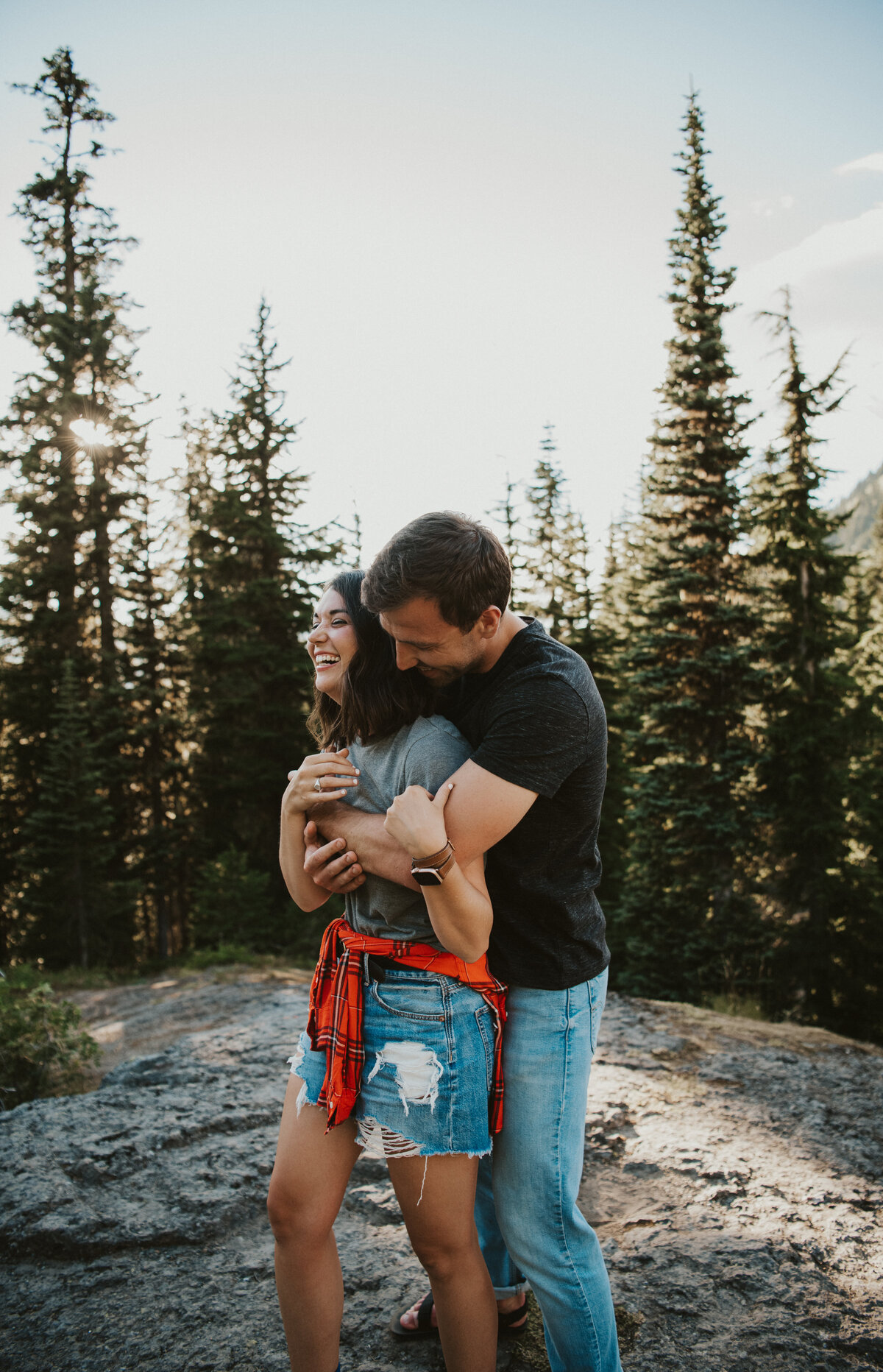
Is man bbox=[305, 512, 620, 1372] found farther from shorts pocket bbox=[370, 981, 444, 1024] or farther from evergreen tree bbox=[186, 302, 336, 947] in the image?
evergreen tree bbox=[186, 302, 336, 947]

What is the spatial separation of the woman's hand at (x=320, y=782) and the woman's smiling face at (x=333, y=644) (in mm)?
223

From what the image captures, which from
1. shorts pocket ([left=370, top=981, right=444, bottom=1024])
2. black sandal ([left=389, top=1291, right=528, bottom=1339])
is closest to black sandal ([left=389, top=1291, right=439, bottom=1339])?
black sandal ([left=389, top=1291, right=528, bottom=1339])

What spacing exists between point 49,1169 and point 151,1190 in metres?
0.46

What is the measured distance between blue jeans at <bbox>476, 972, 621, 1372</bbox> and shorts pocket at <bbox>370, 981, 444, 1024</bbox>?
24cm

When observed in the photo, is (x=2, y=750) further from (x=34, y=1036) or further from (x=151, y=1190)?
(x=151, y=1190)

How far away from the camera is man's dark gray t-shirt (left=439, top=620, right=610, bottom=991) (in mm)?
1700

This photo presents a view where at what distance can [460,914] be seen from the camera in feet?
5.30

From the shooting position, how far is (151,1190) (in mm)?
3180

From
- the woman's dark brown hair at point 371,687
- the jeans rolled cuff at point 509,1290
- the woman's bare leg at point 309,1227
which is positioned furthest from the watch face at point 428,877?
the jeans rolled cuff at point 509,1290

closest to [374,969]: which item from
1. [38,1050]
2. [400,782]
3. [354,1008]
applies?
[354,1008]

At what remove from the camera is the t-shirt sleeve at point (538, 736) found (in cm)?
166

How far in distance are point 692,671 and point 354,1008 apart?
12.7 metres

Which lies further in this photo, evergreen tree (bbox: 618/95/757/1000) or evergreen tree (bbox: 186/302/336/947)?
evergreen tree (bbox: 186/302/336/947)

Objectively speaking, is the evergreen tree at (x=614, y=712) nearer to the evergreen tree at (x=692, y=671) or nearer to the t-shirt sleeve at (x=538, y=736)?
the evergreen tree at (x=692, y=671)
